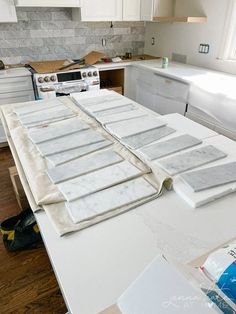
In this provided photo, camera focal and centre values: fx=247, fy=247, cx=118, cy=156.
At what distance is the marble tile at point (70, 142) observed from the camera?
124 cm

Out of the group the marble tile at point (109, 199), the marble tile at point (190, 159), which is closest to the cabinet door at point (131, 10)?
the marble tile at point (190, 159)

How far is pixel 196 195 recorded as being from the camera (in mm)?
941

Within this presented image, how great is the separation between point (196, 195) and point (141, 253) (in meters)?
0.34

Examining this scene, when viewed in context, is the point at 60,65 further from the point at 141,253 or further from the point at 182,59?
the point at 141,253

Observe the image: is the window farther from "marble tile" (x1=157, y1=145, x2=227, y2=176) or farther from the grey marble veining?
the grey marble veining

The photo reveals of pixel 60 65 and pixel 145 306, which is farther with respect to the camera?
pixel 60 65

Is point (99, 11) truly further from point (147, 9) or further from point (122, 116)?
point (122, 116)

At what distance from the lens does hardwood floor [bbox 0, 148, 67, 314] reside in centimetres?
142

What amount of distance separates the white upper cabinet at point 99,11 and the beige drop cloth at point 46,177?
215 cm

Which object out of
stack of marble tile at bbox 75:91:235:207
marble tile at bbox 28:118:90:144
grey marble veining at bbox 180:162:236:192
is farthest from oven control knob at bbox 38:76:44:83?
grey marble veining at bbox 180:162:236:192

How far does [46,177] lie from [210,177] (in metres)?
0.69

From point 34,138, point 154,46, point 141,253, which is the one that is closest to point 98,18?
point 154,46

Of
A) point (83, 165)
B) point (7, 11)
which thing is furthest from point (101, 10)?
point (83, 165)

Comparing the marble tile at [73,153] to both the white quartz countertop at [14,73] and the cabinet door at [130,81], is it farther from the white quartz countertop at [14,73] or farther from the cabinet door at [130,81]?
the cabinet door at [130,81]
